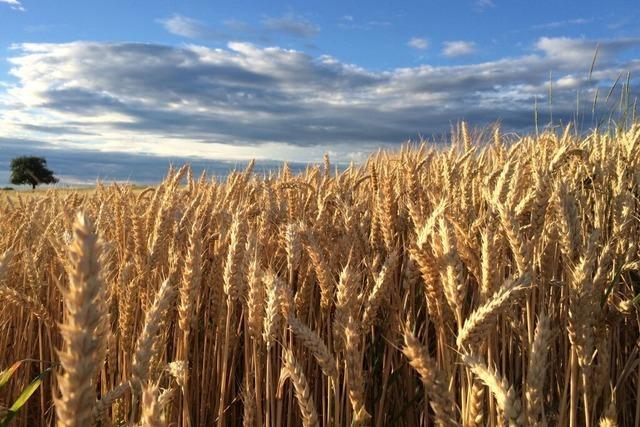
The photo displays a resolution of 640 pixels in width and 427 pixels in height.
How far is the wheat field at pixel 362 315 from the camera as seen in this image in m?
1.43

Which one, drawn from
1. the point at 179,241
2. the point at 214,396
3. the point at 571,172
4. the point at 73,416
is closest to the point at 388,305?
the point at 214,396

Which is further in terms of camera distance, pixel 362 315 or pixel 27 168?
pixel 27 168

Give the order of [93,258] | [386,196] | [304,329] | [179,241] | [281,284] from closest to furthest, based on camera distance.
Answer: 1. [93,258]
2. [304,329]
3. [281,284]
4. [386,196]
5. [179,241]

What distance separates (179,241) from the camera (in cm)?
289

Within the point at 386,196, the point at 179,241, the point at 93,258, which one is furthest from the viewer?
the point at 179,241

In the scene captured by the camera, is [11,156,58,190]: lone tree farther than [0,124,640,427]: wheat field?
Yes

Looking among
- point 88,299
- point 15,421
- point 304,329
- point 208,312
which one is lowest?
point 15,421

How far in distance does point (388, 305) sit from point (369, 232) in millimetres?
774

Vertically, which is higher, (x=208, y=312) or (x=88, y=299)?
(x=88, y=299)

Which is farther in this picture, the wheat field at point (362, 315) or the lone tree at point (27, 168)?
the lone tree at point (27, 168)

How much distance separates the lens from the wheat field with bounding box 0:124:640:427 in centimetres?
143

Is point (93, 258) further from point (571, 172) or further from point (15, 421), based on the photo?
point (571, 172)

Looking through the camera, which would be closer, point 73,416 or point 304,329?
point 73,416

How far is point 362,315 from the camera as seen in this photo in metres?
2.45
